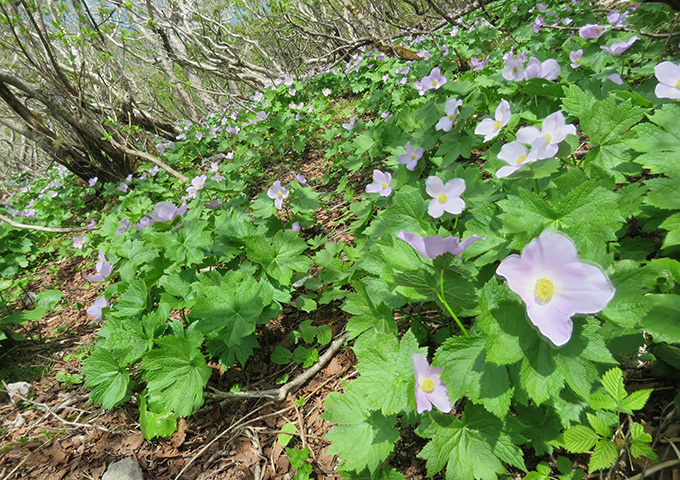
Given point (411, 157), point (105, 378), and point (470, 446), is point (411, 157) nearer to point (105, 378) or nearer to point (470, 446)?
point (470, 446)

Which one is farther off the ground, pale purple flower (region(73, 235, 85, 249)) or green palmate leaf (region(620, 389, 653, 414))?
pale purple flower (region(73, 235, 85, 249))

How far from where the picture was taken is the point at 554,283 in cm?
76

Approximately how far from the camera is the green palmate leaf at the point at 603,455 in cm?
88

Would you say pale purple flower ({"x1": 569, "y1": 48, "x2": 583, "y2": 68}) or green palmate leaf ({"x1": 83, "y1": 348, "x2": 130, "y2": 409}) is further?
pale purple flower ({"x1": 569, "y1": 48, "x2": 583, "y2": 68})

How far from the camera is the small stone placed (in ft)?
7.72

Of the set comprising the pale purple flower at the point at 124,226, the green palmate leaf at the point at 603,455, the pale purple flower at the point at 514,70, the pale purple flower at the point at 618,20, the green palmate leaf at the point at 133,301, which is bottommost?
the green palmate leaf at the point at 603,455

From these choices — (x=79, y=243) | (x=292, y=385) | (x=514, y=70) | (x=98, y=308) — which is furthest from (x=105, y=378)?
(x=79, y=243)

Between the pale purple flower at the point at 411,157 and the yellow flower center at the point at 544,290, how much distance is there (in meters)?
1.67

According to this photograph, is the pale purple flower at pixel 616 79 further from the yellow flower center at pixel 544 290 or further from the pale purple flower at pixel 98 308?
the pale purple flower at pixel 98 308

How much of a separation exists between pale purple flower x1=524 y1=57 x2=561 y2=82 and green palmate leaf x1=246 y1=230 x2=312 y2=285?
1.67 metres

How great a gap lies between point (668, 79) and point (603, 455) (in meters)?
1.44

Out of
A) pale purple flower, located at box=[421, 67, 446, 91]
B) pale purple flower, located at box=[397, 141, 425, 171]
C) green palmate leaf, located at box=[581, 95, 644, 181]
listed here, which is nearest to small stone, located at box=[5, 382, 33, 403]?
pale purple flower, located at box=[397, 141, 425, 171]

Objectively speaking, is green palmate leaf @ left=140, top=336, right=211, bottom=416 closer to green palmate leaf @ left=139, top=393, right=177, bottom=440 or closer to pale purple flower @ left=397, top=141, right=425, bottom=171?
green palmate leaf @ left=139, top=393, right=177, bottom=440

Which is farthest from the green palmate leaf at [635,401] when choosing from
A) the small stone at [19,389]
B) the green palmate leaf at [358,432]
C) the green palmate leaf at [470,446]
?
the small stone at [19,389]
